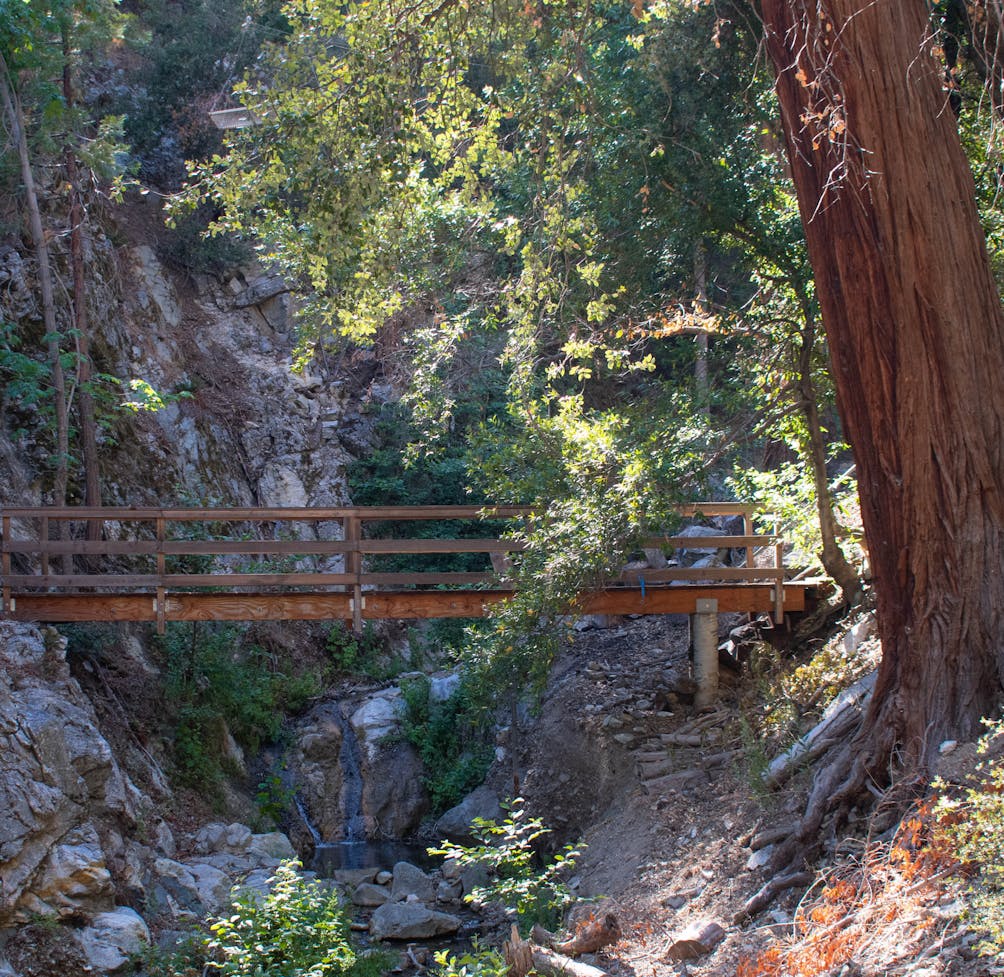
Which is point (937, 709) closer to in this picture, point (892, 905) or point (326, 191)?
point (892, 905)

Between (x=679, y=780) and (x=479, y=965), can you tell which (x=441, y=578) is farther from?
(x=479, y=965)

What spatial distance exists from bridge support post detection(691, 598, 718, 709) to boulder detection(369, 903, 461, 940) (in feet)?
11.0

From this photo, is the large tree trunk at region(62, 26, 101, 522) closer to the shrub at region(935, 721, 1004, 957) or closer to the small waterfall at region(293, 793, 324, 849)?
the small waterfall at region(293, 793, 324, 849)

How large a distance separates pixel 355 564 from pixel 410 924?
3387 mm

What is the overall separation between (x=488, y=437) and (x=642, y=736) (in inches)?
140

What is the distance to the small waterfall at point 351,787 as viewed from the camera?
12.7 meters

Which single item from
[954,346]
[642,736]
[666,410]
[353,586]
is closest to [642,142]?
[666,410]

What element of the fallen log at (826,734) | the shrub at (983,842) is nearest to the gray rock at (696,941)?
the fallen log at (826,734)

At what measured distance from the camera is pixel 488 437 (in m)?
8.95

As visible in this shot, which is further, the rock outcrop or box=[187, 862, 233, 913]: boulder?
the rock outcrop

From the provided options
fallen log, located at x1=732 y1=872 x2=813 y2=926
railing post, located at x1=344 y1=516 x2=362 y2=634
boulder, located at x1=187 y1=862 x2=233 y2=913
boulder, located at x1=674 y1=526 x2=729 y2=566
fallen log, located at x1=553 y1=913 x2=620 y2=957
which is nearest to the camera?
fallen log, located at x1=732 y1=872 x2=813 y2=926

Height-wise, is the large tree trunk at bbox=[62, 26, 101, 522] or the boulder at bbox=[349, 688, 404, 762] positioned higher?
the large tree trunk at bbox=[62, 26, 101, 522]

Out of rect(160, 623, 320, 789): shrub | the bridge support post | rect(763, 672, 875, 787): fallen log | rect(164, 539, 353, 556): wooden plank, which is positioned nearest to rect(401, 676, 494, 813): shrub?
rect(160, 623, 320, 789): shrub

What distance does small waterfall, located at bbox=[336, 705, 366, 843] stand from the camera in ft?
41.7
